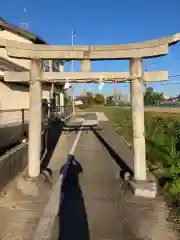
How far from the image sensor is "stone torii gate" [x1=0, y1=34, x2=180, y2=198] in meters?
7.59

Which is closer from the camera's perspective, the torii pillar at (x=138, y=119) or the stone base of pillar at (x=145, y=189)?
the stone base of pillar at (x=145, y=189)

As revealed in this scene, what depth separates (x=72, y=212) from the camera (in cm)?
634

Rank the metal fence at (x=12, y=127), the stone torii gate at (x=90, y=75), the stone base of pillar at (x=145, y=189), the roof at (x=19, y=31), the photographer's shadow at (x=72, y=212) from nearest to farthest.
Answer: the photographer's shadow at (x=72, y=212)
the stone base of pillar at (x=145, y=189)
the stone torii gate at (x=90, y=75)
the metal fence at (x=12, y=127)
the roof at (x=19, y=31)

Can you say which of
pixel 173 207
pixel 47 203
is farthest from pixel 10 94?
pixel 173 207

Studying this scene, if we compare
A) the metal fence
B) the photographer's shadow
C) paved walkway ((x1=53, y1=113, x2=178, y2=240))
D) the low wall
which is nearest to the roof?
the metal fence

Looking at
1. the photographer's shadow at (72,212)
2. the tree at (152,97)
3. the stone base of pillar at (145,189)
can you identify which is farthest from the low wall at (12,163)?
the tree at (152,97)

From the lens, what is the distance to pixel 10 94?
16500 millimetres

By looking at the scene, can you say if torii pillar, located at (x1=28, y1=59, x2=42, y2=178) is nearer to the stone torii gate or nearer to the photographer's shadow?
the stone torii gate

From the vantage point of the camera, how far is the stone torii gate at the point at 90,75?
24.9 ft

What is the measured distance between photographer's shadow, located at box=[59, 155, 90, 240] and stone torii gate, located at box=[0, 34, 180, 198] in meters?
1.03

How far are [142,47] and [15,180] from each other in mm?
4895

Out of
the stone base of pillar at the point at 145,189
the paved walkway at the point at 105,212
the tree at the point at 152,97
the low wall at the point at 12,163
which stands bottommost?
the paved walkway at the point at 105,212

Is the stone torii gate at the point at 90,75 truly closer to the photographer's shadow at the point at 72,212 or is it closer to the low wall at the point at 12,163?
the low wall at the point at 12,163

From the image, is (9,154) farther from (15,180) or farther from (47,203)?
(47,203)
